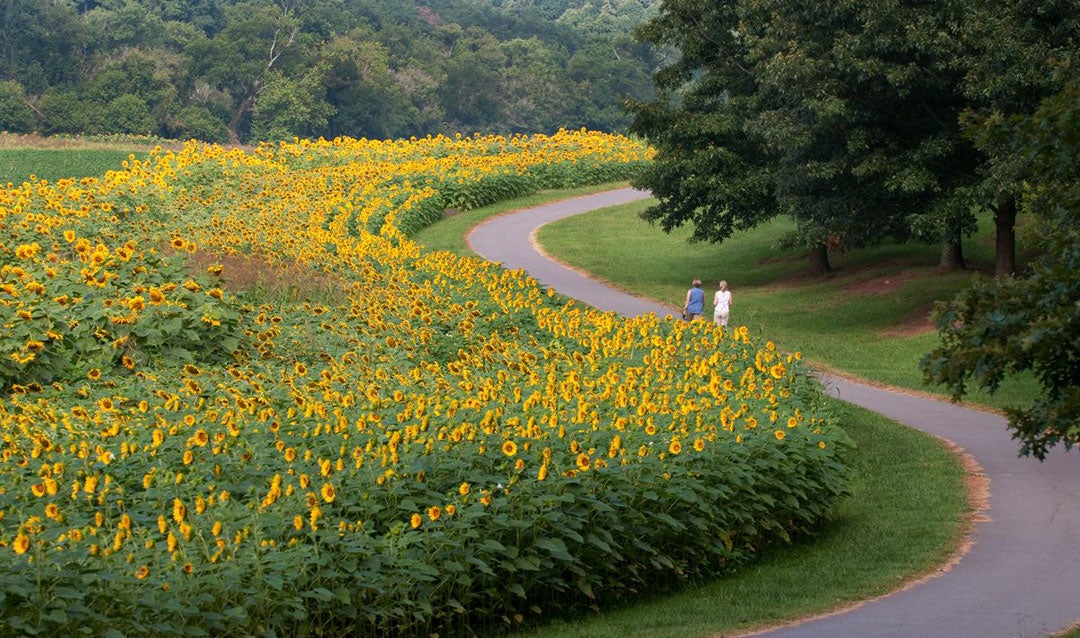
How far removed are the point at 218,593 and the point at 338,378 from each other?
361cm

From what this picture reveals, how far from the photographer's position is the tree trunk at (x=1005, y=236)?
23.2 meters

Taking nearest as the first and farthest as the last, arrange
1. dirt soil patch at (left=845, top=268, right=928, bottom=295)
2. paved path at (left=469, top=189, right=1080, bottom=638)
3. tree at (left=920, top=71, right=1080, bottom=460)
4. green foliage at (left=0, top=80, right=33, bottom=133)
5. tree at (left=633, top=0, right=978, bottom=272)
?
tree at (left=920, top=71, right=1080, bottom=460) < paved path at (left=469, top=189, right=1080, bottom=638) < tree at (left=633, top=0, right=978, bottom=272) < dirt soil patch at (left=845, top=268, right=928, bottom=295) < green foliage at (left=0, top=80, right=33, bottom=133)

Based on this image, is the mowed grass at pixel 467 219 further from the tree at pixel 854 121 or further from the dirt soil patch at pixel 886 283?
the dirt soil patch at pixel 886 283

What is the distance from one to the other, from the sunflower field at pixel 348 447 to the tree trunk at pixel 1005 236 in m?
8.44

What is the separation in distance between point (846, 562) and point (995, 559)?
3.84ft

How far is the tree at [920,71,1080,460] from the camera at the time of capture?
6.95m

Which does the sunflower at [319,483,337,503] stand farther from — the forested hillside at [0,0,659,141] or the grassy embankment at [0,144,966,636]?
the forested hillside at [0,0,659,141]

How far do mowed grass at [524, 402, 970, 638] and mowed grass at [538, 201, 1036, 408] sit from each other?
3.88 meters

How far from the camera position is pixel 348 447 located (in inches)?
404

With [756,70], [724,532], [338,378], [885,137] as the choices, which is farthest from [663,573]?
[756,70]

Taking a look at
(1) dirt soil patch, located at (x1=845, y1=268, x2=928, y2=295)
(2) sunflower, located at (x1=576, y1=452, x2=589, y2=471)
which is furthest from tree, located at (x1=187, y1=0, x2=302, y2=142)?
(2) sunflower, located at (x1=576, y1=452, x2=589, y2=471)

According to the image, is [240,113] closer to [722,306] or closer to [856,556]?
[722,306]

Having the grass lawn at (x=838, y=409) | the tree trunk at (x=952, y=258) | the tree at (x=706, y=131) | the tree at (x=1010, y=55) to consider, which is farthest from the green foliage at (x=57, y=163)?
the tree at (x=1010, y=55)

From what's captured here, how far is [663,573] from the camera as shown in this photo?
10.5 m
